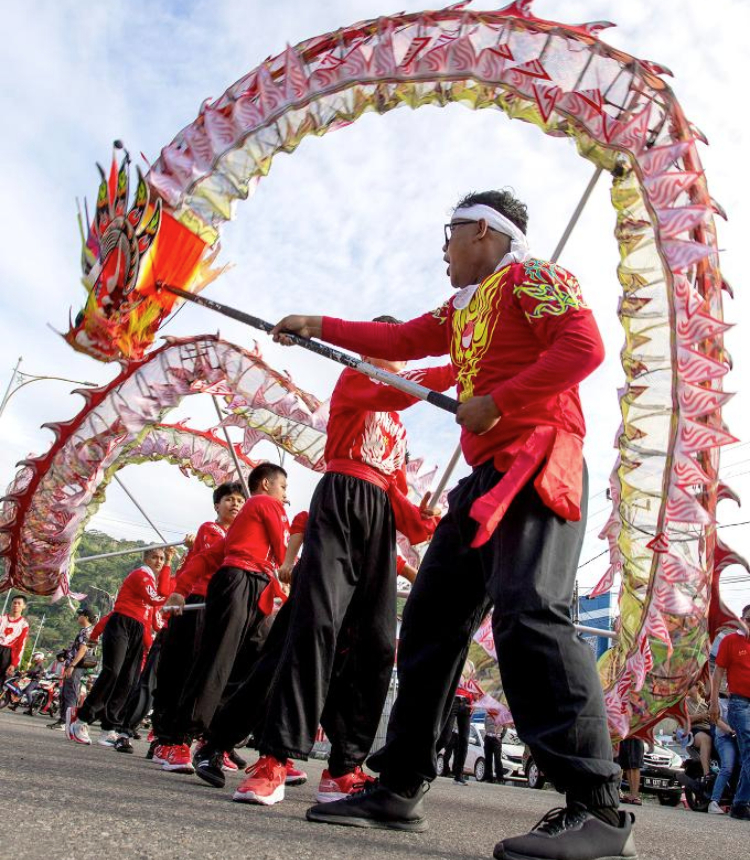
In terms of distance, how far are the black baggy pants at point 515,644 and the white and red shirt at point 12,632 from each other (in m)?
10.7

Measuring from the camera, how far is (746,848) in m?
3.35

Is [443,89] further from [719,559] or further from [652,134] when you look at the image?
[719,559]

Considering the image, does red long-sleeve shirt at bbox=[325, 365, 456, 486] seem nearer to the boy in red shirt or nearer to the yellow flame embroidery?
the yellow flame embroidery

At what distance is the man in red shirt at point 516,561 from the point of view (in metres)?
2.01

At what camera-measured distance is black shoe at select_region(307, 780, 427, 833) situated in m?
2.44

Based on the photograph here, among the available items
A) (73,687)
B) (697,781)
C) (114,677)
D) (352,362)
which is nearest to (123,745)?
(114,677)

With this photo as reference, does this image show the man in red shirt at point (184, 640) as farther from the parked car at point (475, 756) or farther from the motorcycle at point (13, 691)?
the motorcycle at point (13, 691)

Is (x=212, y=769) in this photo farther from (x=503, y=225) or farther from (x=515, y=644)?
(x=503, y=225)

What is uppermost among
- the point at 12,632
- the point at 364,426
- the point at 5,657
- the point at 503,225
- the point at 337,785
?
the point at 503,225

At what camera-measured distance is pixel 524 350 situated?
2.52m

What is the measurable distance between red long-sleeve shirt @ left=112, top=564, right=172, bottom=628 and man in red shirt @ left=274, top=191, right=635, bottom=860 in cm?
549

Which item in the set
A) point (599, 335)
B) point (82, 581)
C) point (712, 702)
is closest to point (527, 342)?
point (599, 335)

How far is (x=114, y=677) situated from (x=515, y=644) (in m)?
6.05

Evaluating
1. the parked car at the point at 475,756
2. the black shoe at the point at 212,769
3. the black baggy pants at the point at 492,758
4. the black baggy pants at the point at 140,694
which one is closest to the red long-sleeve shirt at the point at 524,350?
the black shoe at the point at 212,769
